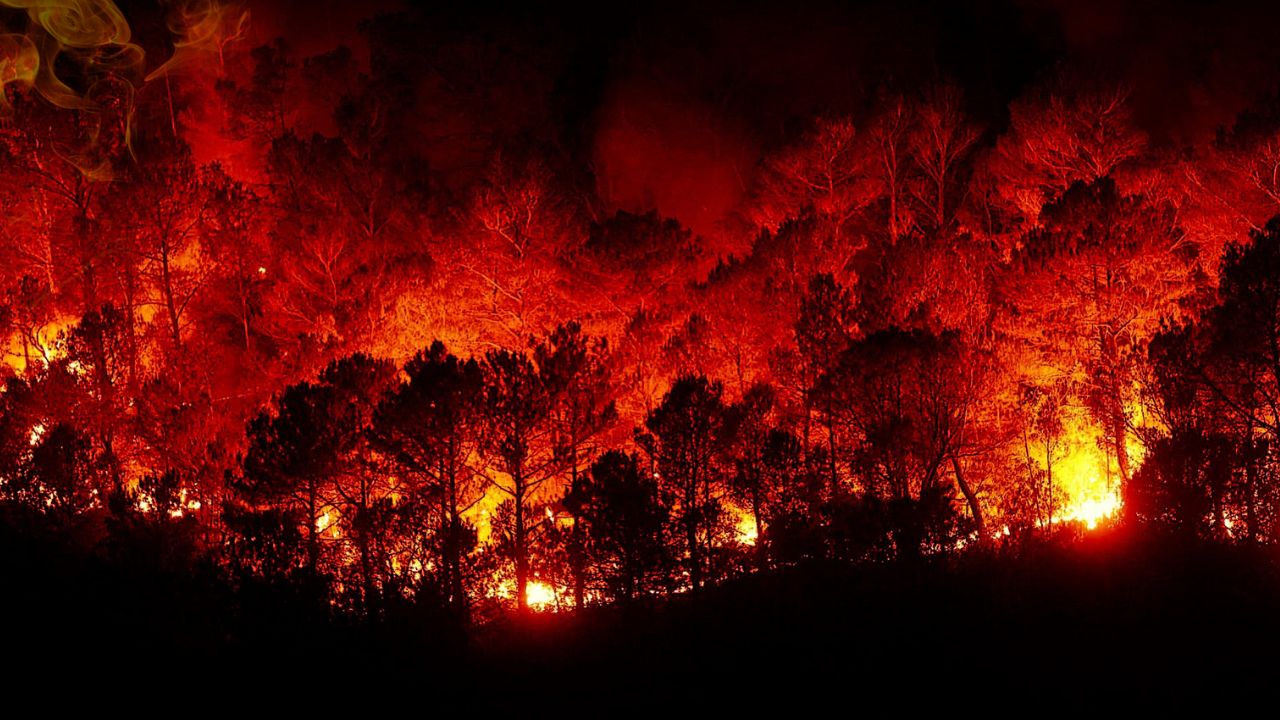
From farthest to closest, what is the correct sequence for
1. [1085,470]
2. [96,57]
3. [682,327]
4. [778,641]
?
[96,57], [1085,470], [682,327], [778,641]

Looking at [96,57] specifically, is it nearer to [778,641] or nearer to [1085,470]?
[1085,470]

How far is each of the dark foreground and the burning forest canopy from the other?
1.06 meters

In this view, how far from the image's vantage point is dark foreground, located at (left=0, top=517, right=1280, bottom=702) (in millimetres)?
8430

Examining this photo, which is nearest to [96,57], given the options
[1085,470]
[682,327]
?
[682,327]

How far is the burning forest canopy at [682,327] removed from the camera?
16.3 m

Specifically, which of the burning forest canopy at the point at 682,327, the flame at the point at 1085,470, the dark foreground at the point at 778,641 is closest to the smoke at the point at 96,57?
the burning forest canopy at the point at 682,327

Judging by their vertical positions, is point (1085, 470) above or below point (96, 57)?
below

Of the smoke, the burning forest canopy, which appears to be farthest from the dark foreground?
the smoke

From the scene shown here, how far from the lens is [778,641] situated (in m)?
9.46

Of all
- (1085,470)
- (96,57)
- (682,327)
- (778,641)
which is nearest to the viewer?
(778,641)

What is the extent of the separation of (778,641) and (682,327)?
13.2m

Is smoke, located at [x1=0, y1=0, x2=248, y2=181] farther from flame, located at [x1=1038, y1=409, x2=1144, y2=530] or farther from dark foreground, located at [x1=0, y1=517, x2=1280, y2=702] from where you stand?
flame, located at [x1=1038, y1=409, x2=1144, y2=530]

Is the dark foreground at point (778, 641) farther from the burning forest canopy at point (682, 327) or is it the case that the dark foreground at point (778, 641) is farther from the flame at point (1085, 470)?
the flame at point (1085, 470)

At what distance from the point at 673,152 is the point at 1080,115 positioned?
46.1 ft
